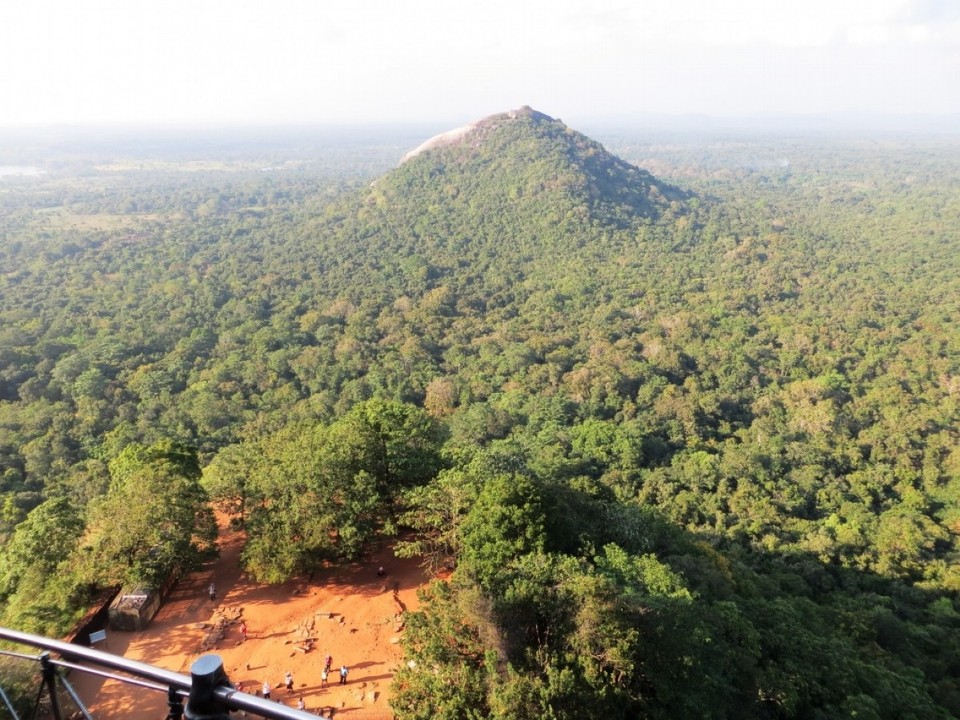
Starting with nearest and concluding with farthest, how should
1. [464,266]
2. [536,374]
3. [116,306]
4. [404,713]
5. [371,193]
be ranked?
[404,713], [536,374], [116,306], [464,266], [371,193]

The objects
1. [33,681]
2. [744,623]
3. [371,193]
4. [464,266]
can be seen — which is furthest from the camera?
[371,193]

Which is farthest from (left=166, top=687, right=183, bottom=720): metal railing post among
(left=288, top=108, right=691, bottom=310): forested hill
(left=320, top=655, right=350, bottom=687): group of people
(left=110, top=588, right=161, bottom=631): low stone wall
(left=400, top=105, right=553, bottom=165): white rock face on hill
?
(left=400, top=105, right=553, bottom=165): white rock face on hill

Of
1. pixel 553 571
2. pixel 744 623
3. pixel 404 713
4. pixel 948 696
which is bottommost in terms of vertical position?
pixel 948 696

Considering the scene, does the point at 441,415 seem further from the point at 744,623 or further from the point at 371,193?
the point at 371,193

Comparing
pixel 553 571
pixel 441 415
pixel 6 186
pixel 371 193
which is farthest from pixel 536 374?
pixel 6 186

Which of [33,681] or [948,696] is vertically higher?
[33,681]

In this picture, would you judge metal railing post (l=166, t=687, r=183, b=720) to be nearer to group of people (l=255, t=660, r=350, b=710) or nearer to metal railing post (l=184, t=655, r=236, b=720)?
metal railing post (l=184, t=655, r=236, b=720)

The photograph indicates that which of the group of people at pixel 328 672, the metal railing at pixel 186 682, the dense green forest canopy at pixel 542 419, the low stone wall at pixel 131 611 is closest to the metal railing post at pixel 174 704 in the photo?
the metal railing at pixel 186 682
